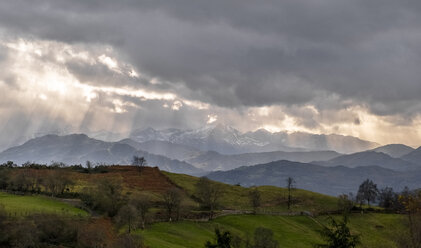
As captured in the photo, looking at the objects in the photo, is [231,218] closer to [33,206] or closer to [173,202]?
[173,202]

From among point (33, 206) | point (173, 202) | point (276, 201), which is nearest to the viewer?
point (33, 206)

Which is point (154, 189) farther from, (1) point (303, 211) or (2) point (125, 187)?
(1) point (303, 211)

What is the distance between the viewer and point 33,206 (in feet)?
388

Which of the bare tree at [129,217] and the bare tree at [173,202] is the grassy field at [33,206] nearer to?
the bare tree at [129,217]

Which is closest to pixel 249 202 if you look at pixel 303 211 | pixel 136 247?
pixel 303 211

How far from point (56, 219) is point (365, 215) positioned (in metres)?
129

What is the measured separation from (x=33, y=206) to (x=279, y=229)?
8234 centimetres

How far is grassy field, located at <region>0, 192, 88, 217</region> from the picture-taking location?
10753 cm

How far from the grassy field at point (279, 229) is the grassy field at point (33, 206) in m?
29.7

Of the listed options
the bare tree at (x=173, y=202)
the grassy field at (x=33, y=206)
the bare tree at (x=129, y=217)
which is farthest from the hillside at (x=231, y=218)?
the bare tree at (x=173, y=202)

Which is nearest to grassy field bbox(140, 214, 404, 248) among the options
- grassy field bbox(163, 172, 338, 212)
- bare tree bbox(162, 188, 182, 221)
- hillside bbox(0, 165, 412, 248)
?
hillside bbox(0, 165, 412, 248)

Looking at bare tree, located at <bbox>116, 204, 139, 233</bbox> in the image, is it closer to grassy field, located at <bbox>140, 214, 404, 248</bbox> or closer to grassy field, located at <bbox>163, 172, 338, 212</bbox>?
grassy field, located at <bbox>140, 214, 404, 248</bbox>

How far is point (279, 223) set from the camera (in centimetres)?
14288

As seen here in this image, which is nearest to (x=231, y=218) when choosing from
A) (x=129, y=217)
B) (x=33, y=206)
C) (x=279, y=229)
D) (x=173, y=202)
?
(x=279, y=229)
